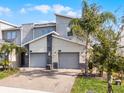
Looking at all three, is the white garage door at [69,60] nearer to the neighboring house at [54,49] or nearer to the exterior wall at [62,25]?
the neighboring house at [54,49]

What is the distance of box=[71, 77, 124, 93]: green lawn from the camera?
16781 mm

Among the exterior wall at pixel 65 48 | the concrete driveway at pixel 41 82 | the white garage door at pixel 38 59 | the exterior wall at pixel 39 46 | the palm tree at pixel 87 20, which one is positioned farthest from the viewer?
the white garage door at pixel 38 59

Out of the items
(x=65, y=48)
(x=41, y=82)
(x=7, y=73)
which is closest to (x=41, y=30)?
(x=65, y=48)

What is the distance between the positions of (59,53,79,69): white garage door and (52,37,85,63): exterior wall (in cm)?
59

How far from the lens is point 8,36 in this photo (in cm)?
3700

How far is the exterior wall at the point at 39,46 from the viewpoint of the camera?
30.0 meters

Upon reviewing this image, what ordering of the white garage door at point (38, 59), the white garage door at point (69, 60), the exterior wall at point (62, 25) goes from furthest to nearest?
the exterior wall at point (62, 25) → the white garage door at point (38, 59) → the white garage door at point (69, 60)

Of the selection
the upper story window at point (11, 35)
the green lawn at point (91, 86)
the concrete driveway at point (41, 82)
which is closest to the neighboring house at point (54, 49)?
the upper story window at point (11, 35)

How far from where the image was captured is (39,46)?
99.2ft

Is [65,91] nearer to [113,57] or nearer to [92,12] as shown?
[113,57]

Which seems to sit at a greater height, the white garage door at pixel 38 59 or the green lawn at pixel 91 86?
the white garage door at pixel 38 59

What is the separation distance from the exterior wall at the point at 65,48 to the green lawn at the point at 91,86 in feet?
25.2

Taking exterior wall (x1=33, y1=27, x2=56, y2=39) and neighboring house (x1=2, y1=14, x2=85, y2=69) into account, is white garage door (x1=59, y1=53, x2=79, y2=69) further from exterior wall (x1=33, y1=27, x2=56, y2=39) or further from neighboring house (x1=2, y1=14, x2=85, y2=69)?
exterior wall (x1=33, y1=27, x2=56, y2=39)

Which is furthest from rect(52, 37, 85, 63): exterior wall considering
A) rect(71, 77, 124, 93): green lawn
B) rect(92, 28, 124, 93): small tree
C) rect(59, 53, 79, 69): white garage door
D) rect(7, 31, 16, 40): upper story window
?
rect(92, 28, 124, 93): small tree
